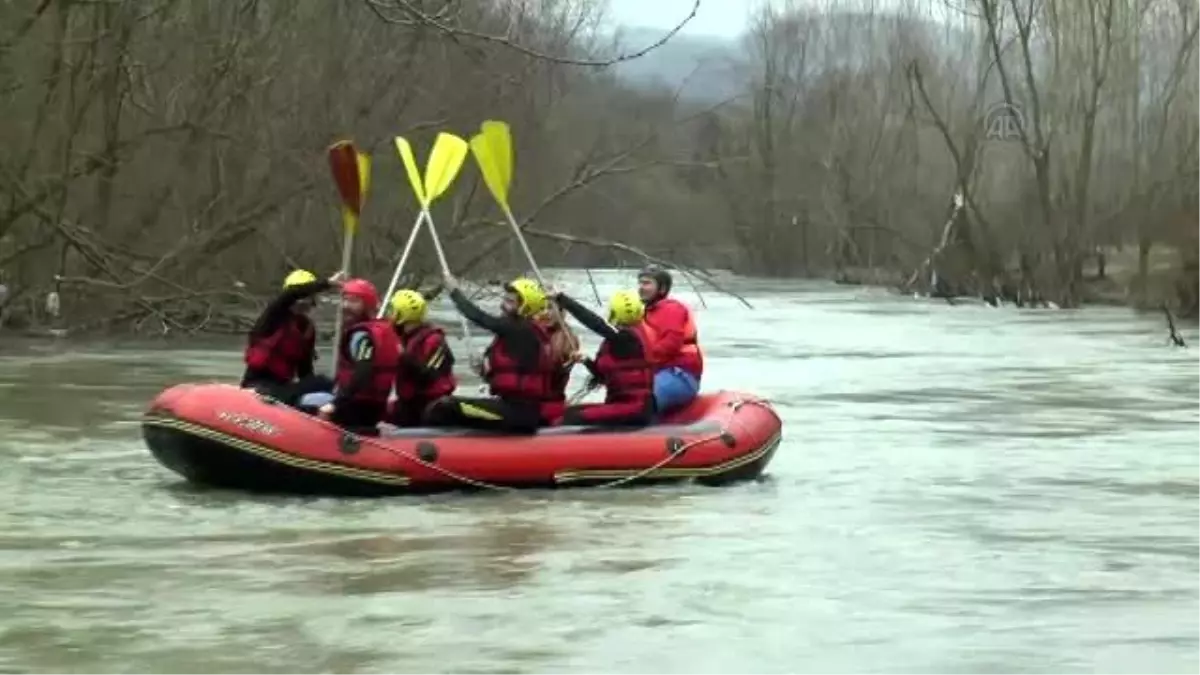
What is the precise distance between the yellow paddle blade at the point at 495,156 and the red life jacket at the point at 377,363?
3151 millimetres

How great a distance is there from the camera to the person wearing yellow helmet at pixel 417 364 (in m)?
10.9

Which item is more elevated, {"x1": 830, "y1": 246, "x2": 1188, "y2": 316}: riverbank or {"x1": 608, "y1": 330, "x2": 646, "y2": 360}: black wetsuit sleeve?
{"x1": 608, "y1": 330, "x2": 646, "y2": 360}: black wetsuit sleeve

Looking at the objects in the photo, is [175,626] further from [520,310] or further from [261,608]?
[520,310]

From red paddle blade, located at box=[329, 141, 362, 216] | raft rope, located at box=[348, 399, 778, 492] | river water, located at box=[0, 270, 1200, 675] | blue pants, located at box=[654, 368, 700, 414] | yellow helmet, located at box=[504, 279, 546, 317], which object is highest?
red paddle blade, located at box=[329, 141, 362, 216]

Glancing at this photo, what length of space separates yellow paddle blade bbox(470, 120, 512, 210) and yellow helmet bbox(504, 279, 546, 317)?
273 centimetres

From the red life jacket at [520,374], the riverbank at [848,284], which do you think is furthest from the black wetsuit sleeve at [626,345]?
the riverbank at [848,284]

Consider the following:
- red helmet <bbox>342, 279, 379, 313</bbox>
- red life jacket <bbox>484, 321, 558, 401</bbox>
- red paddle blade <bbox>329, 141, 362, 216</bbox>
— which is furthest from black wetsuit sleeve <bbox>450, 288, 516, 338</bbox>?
red paddle blade <bbox>329, 141, 362, 216</bbox>

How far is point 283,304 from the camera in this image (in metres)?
11.2

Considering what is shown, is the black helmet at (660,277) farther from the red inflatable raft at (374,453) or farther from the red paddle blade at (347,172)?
the red paddle blade at (347,172)

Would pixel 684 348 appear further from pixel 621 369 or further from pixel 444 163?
pixel 444 163

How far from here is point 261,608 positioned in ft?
25.4

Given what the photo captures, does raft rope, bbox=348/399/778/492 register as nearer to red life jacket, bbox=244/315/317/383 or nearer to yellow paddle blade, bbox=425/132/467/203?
red life jacket, bbox=244/315/317/383

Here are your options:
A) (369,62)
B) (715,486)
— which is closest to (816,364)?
(369,62)

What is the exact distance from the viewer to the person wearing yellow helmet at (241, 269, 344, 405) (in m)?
11.3
